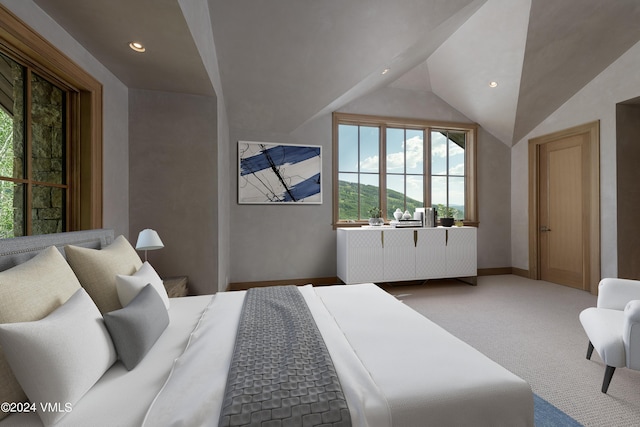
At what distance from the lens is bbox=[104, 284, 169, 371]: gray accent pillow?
105 cm

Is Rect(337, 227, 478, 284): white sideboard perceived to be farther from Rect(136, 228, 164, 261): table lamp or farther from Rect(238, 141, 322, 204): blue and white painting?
Rect(136, 228, 164, 261): table lamp

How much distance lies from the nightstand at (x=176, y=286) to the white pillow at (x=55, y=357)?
1412 mm

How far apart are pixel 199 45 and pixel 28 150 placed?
125cm

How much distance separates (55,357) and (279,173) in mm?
3277

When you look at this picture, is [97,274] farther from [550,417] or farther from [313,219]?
[313,219]

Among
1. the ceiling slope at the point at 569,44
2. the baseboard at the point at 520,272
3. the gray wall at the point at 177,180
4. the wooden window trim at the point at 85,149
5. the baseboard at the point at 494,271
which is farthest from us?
the baseboard at the point at 494,271

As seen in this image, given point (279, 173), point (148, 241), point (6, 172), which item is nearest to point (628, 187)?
point (279, 173)

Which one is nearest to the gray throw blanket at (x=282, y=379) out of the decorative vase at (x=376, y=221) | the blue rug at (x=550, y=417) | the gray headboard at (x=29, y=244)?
the gray headboard at (x=29, y=244)

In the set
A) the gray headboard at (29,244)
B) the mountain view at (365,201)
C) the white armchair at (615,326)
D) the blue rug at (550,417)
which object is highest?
the mountain view at (365,201)

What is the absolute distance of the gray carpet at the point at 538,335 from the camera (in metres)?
1.63

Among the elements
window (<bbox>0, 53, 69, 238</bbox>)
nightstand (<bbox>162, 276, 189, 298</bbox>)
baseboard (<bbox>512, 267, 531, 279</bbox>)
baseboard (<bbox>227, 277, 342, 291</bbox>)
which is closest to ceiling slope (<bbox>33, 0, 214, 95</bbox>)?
window (<bbox>0, 53, 69, 238</bbox>)

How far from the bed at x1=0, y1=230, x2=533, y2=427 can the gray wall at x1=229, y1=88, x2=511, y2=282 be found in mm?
2459

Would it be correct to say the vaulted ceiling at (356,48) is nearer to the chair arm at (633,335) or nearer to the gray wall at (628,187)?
the gray wall at (628,187)

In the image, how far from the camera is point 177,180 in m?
2.74
